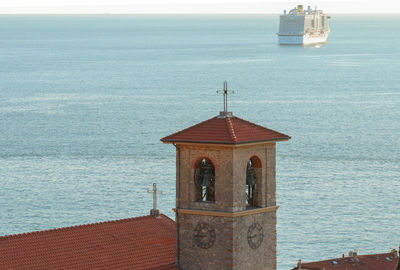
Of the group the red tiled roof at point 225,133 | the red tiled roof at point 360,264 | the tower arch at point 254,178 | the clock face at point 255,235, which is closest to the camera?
the red tiled roof at point 225,133

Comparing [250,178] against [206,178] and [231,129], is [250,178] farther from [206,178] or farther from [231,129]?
[231,129]

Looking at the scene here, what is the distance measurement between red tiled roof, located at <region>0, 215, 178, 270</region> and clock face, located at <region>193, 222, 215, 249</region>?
3.76 feet

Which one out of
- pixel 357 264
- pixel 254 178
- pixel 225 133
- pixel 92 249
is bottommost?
pixel 357 264

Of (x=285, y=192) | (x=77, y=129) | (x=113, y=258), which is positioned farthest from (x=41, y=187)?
(x=113, y=258)

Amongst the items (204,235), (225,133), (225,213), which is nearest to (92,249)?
(204,235)

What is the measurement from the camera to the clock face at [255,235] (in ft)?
86.9

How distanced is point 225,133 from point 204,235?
266 cm

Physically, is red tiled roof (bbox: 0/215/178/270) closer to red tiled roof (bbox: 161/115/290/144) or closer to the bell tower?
the bell tower

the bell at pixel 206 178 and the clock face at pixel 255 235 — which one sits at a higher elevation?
the bell at pixel 206 178

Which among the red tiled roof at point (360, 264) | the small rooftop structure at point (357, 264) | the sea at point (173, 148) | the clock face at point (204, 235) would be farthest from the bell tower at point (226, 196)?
the sea at point (173, 148)

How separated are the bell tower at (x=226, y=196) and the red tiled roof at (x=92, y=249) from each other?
53.8 inches

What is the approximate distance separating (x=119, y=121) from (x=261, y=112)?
16.9 metres

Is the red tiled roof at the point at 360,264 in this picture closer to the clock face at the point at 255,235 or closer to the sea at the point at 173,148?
the sea at the point at 173,148

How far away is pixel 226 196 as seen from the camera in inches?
1031
